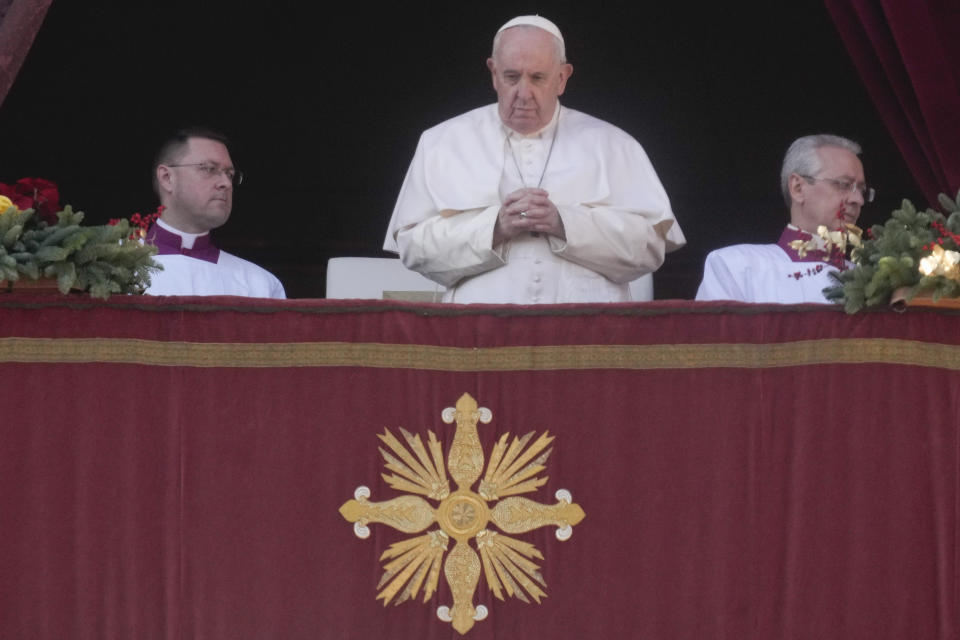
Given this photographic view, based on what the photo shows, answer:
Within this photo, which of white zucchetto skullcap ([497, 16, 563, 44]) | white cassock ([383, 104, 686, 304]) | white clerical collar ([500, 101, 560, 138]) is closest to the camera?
white cassock ([383, 104, 686, 304])

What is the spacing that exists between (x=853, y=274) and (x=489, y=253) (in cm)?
105

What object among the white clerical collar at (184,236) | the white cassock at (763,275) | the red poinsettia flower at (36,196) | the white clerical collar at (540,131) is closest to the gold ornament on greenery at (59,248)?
the red poinsettia flower at (36,196)

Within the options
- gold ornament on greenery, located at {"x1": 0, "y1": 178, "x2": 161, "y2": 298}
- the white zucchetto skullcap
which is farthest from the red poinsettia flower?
the white zucchetto skullcap

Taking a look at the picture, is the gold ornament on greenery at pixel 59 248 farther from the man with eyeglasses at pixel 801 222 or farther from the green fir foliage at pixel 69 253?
the man with eyeglasses at pixel 801 222

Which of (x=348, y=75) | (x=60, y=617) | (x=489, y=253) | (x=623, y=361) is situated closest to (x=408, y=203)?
(x=489, y=253)

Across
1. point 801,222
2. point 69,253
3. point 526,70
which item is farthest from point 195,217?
point 801,222

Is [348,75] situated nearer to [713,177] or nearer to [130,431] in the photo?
[713,177]

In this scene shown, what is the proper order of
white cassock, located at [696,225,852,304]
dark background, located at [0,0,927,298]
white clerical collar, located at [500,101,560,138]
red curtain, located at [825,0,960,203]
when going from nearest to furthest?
white clerical collar, located at [500,101,560,138], red curtain, located at [825,0,960,203], white cassock, located at [696,225,852,304], dark background, located at [0,0,927,298]

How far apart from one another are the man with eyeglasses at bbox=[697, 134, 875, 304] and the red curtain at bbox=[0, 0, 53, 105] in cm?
231

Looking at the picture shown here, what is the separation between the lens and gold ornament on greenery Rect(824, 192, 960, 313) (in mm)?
4016

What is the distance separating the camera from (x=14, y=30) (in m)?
4.93

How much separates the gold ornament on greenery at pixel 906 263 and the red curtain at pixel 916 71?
1063 millimetres

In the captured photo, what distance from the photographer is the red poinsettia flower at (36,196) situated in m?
4.18

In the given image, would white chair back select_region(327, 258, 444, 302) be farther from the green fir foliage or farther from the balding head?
the green fir foliage
